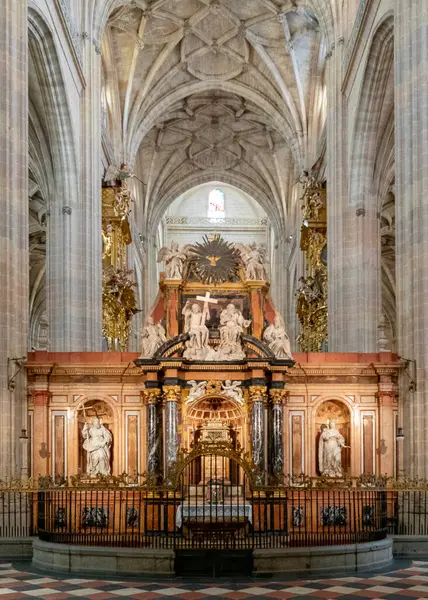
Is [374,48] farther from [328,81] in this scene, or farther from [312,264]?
[312,264]

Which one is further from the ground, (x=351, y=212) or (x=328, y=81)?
(x=328, y=81)

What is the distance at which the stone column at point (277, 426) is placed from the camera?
19.8m

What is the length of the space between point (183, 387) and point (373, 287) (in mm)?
9623

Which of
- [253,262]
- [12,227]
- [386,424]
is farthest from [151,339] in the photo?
[386,424]

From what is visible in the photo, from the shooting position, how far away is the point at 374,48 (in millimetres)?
24703

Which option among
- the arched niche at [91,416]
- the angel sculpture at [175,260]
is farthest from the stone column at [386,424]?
the arched niche at [91,416]

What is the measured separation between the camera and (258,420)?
19.8 meters

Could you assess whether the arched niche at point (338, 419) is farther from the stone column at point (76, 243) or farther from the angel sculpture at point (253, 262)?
the stone column at point (76, 243)

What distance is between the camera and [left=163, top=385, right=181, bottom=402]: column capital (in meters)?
19.8

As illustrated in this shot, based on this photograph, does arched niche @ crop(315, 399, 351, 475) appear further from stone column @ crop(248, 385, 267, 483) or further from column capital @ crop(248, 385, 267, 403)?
column capital @ crop(248, 385, 267, 403)

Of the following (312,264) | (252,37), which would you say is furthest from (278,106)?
(312,264)

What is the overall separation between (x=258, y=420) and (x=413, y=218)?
5484 millimetres

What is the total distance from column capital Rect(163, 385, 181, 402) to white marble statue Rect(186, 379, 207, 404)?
0.44 m

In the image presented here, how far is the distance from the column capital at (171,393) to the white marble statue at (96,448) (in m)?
1.63
